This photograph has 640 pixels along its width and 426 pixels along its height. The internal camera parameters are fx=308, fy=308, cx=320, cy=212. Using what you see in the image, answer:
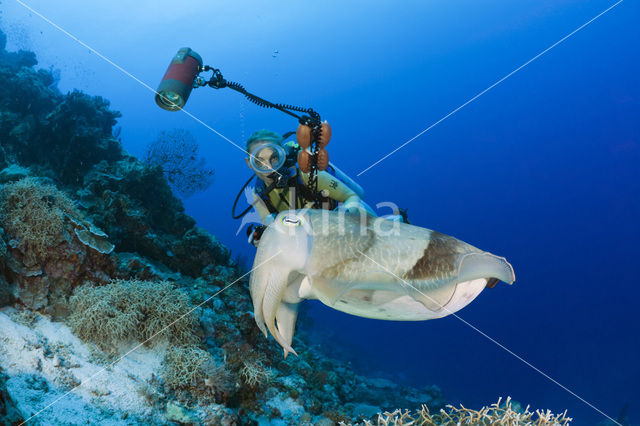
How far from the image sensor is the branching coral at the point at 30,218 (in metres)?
4.23

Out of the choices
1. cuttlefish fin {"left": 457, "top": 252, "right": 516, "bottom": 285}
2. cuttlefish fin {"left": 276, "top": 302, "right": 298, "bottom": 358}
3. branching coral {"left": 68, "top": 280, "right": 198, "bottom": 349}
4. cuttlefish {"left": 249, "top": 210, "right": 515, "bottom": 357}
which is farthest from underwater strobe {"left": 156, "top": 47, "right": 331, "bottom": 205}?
branching coral {"left": 68, "top": 280, "right": 198, "bottom": 349}

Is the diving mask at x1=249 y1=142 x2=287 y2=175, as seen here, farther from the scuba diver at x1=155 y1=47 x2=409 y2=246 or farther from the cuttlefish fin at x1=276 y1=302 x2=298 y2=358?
the cuttlefish fin at x1=276 y1=302 x2=298 y2=358

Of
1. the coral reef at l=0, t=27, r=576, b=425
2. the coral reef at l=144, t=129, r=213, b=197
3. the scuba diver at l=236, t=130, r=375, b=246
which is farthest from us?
the coral reef at l=144, t=129, r=213, b=197

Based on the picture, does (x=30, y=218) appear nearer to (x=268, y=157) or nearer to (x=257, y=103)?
(x=268, y=157)

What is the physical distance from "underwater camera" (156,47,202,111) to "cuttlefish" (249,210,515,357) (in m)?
1.71

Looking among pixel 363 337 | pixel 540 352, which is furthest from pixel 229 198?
pixel 540 352

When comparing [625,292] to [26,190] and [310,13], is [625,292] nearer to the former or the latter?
[26,190]

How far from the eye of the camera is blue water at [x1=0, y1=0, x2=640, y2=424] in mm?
49625

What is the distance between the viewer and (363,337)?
37.2 meters

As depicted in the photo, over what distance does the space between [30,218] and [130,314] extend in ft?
6.65

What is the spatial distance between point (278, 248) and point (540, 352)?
57.1 metres

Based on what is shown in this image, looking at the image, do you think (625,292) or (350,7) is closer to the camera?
(625,292)

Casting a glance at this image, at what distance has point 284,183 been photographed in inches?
116

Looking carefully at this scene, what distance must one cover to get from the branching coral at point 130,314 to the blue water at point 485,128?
35.0m
